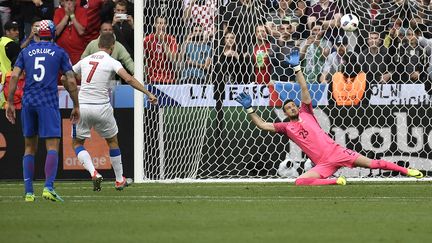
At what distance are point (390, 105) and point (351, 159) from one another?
69.5 inches

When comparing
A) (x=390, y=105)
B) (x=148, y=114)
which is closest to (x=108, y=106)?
(x=148, y=114)

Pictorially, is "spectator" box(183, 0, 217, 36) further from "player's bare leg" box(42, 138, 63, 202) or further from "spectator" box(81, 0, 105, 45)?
"player's bare leg" box(42, 138, 63, 202)

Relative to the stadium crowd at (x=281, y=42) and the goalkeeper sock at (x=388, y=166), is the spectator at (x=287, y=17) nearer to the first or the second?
the stadium crowd at (x=281, y=42)

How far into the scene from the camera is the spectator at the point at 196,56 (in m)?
17.5

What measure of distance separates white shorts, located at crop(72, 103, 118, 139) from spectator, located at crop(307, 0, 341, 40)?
4.11 m

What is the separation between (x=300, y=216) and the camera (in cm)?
1089

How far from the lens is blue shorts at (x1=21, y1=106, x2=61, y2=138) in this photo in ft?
42.2

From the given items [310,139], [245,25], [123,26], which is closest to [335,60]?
[245,25]

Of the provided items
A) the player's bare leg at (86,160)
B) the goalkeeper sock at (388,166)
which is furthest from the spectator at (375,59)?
the player's bare leg at (86,160)

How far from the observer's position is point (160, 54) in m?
17.6

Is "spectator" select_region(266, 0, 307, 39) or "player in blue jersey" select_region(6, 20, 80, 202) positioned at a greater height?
"spectator" select_region(266, 0, 307, 39)

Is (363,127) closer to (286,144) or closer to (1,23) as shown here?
(286,144)

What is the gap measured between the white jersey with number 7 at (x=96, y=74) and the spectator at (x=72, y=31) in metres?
3.91

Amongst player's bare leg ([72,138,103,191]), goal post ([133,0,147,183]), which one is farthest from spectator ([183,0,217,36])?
player's bare leg ([72,138,103,191])
